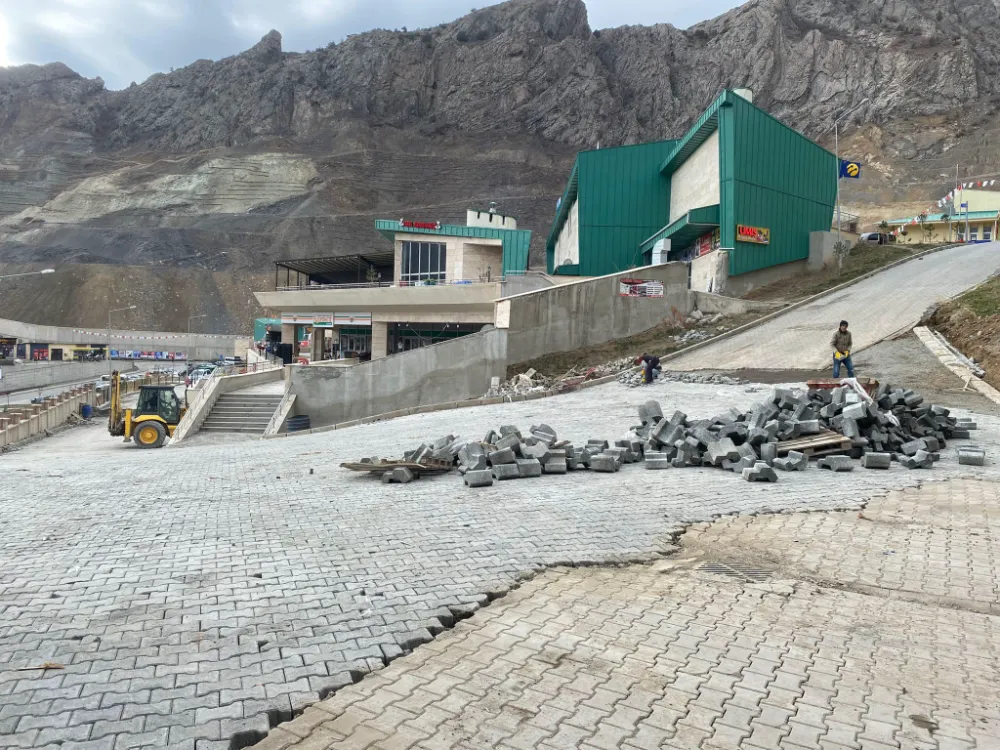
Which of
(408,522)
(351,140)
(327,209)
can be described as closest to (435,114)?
(351,140)

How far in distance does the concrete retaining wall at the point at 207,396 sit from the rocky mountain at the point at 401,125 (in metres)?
60.9

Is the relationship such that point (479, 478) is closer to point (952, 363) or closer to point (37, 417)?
point (952, 363)

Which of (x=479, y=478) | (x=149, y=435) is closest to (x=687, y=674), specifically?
(x=479, y=478)

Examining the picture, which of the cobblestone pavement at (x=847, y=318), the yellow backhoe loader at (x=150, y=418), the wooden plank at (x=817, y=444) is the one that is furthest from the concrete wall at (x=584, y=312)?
the wooden plank at (x=817, y=444)

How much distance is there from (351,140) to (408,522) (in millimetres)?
116016

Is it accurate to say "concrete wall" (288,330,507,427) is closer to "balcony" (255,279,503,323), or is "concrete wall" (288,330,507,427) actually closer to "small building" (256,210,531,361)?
"small building" (256,210,531,361)

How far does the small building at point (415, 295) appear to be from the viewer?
3497cm

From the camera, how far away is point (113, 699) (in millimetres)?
3064

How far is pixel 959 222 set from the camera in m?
55.8

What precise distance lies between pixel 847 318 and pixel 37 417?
3068 cm

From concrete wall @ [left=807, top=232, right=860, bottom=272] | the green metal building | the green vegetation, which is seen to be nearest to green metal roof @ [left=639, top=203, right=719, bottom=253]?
the green metal building

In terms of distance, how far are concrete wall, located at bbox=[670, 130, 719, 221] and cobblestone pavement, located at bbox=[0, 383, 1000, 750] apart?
76.3 feet

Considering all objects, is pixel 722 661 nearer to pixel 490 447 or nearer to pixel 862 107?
pixel 490 447

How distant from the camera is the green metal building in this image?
1157 inches
